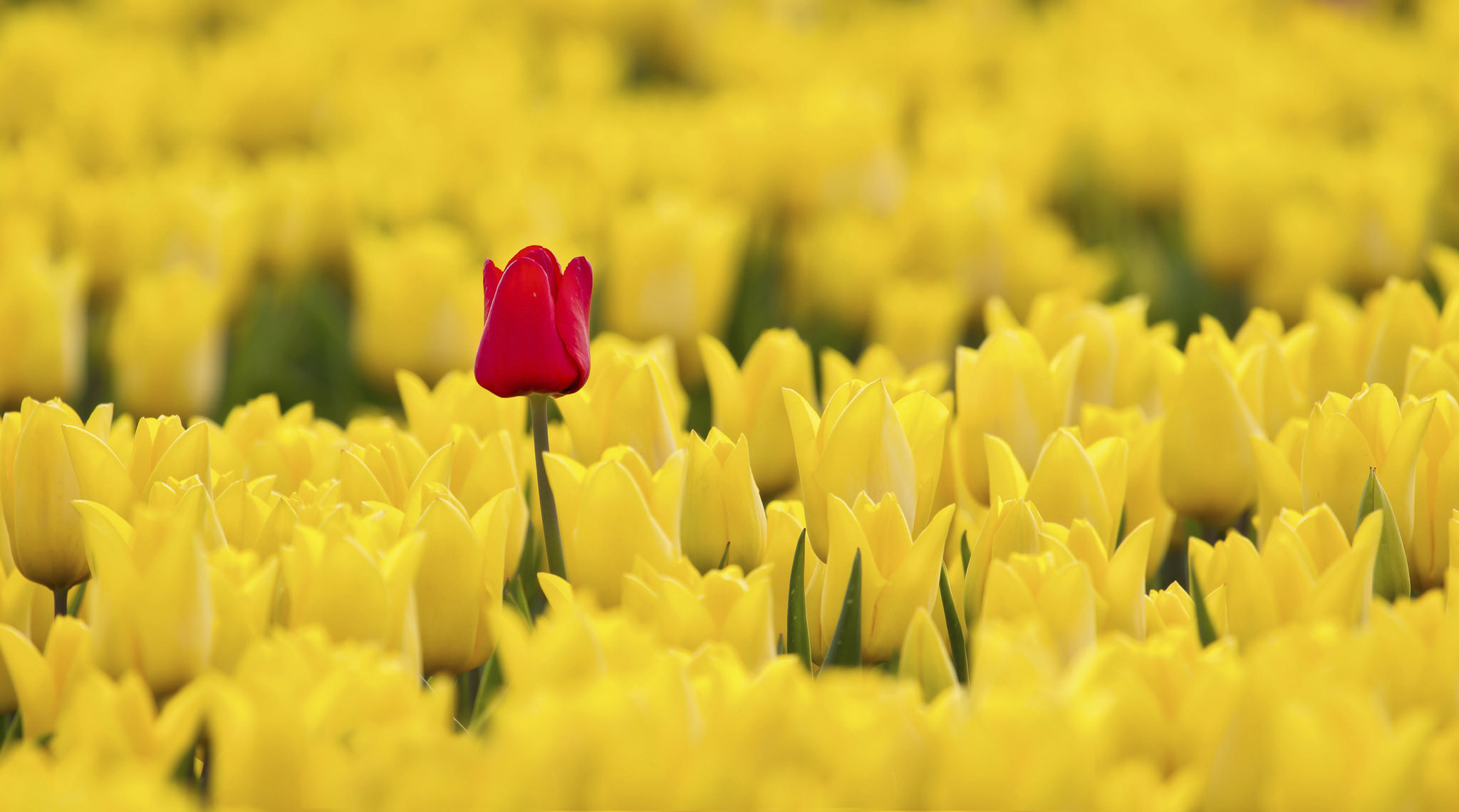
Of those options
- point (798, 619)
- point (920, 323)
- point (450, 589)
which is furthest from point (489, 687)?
→ point (920, 323)

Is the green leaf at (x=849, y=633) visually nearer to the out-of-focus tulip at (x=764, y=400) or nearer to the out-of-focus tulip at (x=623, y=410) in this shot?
the out-of-focus tulip at (x=623, y=410)

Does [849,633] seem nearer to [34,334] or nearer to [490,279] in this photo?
[490,279]

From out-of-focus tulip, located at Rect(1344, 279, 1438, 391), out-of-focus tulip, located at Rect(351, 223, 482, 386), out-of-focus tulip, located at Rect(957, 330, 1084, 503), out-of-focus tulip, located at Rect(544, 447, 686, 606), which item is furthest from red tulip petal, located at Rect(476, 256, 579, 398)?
out-of-focus tulip, located at Rect(351, 223, 482, 386)

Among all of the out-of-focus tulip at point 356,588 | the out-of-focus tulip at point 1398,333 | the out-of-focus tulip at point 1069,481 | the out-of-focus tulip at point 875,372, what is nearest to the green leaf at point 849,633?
the out-of-focus tulip at point 1069,481

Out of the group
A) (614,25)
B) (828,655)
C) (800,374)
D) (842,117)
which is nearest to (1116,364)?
(800,374)

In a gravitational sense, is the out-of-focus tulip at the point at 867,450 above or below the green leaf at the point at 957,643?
above

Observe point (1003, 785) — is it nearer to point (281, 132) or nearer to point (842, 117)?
point (842, 117)
